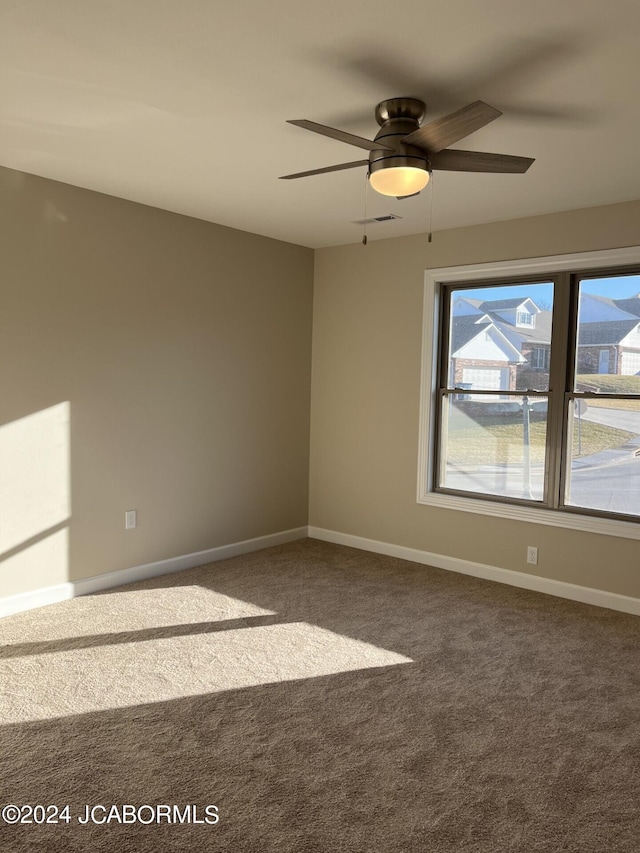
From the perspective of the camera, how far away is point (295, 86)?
2607mm

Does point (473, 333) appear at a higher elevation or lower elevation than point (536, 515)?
higher

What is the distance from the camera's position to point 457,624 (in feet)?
12.7

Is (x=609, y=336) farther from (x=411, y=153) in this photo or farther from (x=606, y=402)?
(x=411, y=153)

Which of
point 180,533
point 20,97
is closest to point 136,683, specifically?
point 180,533

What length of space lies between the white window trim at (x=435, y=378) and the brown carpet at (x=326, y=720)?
1.78 feet

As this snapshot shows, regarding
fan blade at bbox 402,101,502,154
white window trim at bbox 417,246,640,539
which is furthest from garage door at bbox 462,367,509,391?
fan blade at bbox 402,101,502,154

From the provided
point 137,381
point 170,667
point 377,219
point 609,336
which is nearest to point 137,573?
point 137,381

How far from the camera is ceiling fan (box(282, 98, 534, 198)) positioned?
95.8 inches

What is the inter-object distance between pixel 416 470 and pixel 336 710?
8.32ft

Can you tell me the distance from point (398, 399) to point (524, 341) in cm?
106

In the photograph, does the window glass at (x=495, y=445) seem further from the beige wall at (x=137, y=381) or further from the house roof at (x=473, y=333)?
the beige wall at (x=137, y=381)

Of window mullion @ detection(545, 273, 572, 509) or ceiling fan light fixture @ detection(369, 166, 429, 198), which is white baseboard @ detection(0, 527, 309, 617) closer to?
window mullion @ detection(545, 273, 572, 509)

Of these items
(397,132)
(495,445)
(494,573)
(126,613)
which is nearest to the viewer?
(397,132)

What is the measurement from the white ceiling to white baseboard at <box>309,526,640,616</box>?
2458 millimetres
